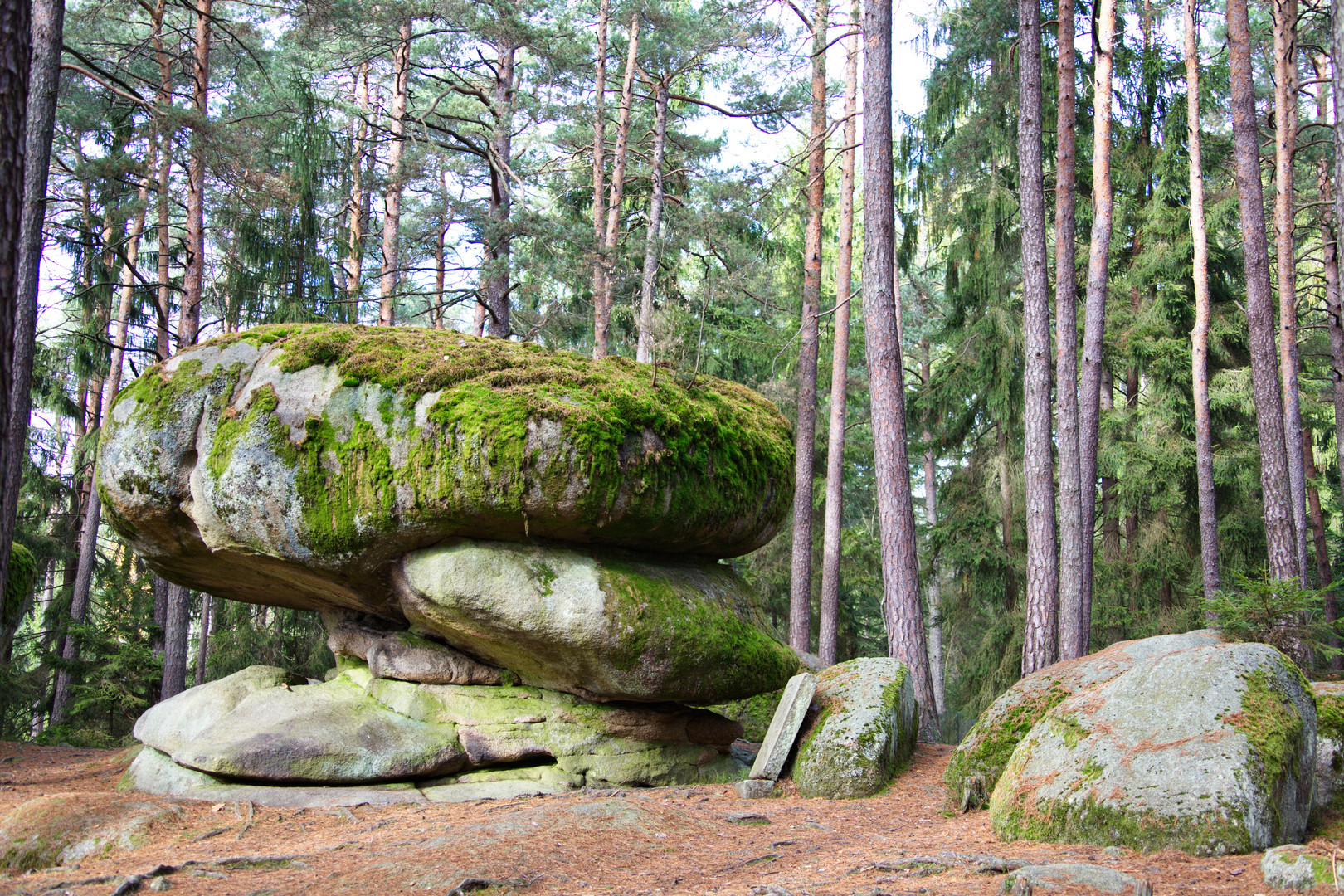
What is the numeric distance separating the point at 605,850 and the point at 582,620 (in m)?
2.18

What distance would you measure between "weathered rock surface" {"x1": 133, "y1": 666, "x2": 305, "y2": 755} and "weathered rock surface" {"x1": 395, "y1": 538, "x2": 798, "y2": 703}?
1.62 metres

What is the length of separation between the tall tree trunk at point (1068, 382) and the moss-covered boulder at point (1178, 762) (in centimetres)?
458

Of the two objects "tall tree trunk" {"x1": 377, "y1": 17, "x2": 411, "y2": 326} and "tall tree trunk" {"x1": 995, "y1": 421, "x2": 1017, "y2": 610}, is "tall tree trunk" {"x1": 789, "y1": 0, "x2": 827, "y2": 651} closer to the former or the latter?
"tall tree trunk" {"x1": 995, "y1": 421, "x2": 1017, "y2": 610}

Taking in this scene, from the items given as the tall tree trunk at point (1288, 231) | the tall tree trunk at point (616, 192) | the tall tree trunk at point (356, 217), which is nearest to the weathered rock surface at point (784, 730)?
the tall tree trunk at point (616, 192)

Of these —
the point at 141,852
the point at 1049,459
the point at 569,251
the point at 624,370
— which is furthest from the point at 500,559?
the point at 569,251

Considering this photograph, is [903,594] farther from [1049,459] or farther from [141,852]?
[141,852]

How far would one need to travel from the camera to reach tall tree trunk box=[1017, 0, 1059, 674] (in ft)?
31.1

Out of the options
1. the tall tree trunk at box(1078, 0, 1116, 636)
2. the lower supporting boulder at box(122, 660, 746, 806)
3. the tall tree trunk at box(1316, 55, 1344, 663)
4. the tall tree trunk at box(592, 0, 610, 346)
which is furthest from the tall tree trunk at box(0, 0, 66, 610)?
the tall tree trunk at box(1316, 55, 1344, 663)

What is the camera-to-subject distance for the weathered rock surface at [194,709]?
733 centimetres

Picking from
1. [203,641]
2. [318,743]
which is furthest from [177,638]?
[318,743]

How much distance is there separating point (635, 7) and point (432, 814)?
13513mm

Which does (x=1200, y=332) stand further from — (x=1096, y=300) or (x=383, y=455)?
(x=383, y=455)

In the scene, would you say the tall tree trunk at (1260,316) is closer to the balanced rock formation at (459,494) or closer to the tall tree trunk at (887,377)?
the tall tree trunk at (887,377)

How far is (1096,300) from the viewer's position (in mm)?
10328
